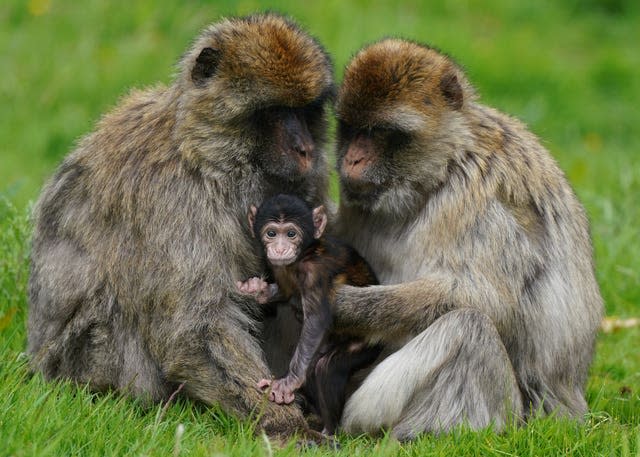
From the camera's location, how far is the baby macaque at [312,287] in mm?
5918

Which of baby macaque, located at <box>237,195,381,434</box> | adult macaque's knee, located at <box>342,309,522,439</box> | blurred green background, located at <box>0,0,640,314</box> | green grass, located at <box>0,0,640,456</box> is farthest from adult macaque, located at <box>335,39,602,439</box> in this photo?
blurred green background, located at <box>0,0,640,314</box>

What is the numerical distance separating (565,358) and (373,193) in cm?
142

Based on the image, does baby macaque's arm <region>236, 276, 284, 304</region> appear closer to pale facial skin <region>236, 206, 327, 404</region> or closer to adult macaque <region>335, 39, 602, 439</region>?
pale facial skin <region>236, 206, 327, 404</region>

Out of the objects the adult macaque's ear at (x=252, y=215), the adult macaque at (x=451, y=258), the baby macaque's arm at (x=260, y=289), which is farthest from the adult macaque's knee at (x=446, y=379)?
the adult macaque's ear at (x=252, y=215)

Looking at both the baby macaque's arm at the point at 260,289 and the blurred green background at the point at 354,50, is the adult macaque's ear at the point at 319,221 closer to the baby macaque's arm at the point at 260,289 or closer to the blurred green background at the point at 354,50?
the baby macaque's arm at the point at 260,289

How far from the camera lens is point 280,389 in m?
5.92

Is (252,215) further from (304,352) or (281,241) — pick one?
(304,352)

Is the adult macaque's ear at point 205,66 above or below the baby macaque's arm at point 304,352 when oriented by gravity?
above

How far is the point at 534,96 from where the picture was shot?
14.0 metres

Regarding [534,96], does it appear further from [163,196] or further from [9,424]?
[9,424]

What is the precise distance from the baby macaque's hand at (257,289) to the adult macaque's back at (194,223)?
7 centimetres

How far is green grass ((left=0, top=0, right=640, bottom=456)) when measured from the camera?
5.64m

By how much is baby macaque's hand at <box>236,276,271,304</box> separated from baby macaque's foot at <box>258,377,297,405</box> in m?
0.45

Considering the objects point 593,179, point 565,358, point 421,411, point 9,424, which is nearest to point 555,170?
point 565,358
